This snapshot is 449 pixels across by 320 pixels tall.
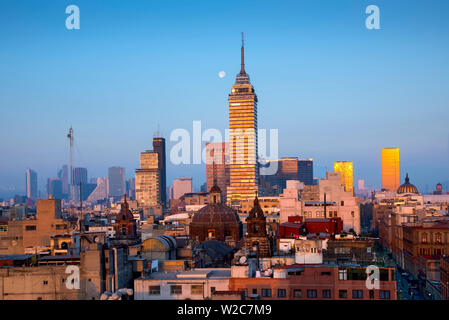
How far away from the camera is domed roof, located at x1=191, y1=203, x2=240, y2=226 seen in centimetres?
9208

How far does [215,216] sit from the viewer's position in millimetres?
92438

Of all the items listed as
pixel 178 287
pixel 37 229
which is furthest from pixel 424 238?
pixel 178 287

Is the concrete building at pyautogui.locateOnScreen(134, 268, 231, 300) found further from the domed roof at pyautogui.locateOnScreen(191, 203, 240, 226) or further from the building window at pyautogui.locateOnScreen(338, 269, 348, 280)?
the domed roof at pyautogui.locateOnScreen(191, 203, 240, 226)

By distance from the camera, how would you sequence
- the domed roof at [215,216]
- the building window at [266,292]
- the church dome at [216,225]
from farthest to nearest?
1. the domed roof at [215,216]
2. the church dome at [216,225]
3. the building window at [266,292]

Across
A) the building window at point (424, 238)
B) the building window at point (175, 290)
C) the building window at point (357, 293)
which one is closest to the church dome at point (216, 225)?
the building window at point (424, 238)

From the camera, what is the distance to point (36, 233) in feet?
274

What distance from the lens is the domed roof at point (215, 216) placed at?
92081 mm

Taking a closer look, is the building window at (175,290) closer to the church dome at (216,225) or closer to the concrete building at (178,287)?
the concrete building at (178,287)

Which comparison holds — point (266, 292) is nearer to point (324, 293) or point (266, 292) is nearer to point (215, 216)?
point (324, 293)

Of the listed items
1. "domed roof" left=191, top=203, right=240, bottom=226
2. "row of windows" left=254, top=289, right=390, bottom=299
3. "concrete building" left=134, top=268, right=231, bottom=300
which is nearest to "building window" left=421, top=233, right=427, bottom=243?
"domed roof" left=191, top=203, right=240, bottom=226

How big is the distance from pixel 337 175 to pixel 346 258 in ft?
214

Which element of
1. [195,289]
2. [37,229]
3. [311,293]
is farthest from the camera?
[37,229]
